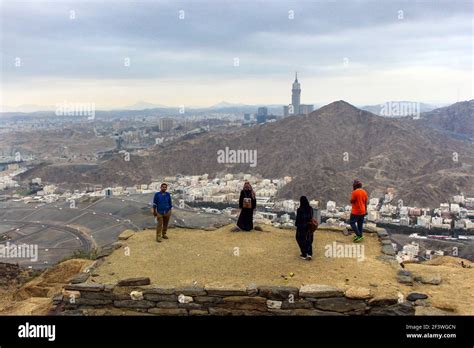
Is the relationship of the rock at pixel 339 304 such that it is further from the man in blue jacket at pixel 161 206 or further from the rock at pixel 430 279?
the man in blue jacket at pixel 161 206

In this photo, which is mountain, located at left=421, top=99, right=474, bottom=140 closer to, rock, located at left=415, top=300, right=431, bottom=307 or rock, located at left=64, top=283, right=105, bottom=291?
rock, located at left=415, top=300, right=431, bottom=307

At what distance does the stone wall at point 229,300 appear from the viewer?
7.44 meters

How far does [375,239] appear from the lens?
11094 millimetres

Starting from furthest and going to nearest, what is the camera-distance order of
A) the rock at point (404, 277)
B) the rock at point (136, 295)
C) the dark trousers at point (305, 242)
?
1. the dark trousers at point (305, 242)
2. the rock at point (404, 277)
3. the rock at point (136, 295)

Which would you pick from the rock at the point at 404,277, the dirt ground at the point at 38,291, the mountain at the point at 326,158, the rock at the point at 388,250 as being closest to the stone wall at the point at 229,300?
the rock at the point at 404,277

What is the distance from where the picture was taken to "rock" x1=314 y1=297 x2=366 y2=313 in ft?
24.4

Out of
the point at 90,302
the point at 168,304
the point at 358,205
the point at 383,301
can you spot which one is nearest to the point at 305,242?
the point at 358,205

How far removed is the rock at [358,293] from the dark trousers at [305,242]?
1983 millimetres

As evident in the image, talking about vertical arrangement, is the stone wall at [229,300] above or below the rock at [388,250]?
below

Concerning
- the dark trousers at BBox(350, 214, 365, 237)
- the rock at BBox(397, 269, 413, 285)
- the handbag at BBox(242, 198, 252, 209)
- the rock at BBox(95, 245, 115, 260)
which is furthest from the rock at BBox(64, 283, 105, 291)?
the dark trousers at BBox(350, 214, 365, 237)

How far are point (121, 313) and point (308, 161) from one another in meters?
80.7

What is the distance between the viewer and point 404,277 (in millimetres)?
8352

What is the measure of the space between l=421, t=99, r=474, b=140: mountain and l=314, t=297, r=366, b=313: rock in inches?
4291

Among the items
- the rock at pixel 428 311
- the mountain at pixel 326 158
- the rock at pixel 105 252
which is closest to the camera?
the rock at pixel 428 311
